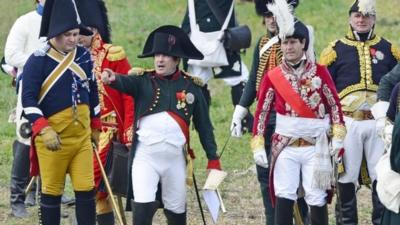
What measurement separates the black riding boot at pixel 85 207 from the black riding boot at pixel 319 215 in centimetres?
150

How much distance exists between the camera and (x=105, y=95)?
8.45 meters

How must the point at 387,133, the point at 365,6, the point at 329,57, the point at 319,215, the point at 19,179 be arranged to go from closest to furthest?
1. the point at 387,133
2. the point at 319,215
3. the point at 365,6
4. the point at 329,57
5. the point at 19,179

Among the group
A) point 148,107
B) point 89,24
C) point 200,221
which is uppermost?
point 89,24

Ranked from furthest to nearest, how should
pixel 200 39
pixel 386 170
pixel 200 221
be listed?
pixel 200 39 < pixel 200 221 < pixel 386 170

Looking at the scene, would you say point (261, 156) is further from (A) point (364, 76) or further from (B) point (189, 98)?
(A) point (364, 76)

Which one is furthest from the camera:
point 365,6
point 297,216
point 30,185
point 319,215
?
point 30,185

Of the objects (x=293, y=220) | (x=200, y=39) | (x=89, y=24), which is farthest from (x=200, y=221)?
(x=200, y=39)

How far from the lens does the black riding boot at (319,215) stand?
26.0 ft

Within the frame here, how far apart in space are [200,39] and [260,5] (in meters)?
3.04

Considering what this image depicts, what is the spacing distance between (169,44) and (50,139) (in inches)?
40.8

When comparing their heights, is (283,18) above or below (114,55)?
above

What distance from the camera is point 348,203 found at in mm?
8867

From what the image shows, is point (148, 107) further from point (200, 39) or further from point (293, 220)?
point (200, 39)

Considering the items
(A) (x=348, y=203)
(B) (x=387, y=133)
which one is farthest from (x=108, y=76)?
(A) (x=348, y=203)
